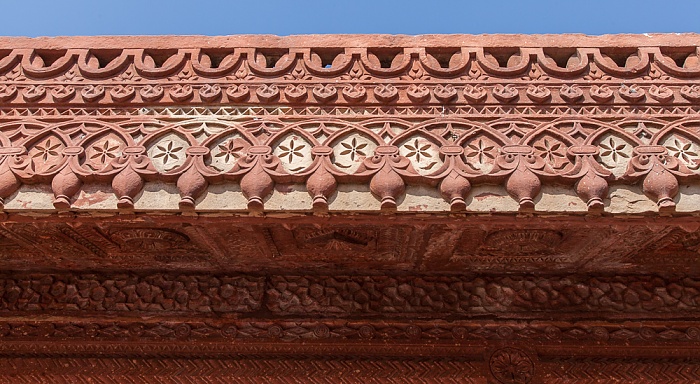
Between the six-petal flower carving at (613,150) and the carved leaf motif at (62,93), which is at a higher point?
the carved leaf motif at (62,93)

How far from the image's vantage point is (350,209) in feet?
7.29

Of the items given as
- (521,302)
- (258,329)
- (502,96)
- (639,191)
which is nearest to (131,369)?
(258,329)

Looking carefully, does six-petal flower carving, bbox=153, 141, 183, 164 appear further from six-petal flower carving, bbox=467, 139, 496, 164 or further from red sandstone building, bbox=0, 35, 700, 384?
six-petal flower carving, bbox=467, 139, 496, 164

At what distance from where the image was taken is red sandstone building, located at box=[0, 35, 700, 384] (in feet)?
7.41

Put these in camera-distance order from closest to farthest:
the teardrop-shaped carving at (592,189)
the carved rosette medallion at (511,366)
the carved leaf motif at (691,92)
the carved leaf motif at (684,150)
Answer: the teardrop-shaped carving at (592,189) → the carved leaf motif at (684,150) → the carved leaf motif at (691,92) → the carved rosette medallion at (511,366)

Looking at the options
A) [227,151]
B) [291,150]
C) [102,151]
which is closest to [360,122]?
[291,150]

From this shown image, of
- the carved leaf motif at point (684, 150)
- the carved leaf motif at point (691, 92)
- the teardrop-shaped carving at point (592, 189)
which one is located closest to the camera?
the teardrop-shaped carving at point (592, 189)

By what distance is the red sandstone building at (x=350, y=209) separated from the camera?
2.26 m

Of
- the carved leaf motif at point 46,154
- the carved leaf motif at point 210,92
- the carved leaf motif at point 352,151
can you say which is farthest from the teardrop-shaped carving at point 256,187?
the carved leaf motif at point 46,154

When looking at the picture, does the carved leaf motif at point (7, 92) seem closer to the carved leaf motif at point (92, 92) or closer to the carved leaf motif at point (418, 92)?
the carved leaf motif at point (92, 92)

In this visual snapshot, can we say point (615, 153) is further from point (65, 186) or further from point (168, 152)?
point (65, 186)

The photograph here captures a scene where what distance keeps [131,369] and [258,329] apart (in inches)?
26.3

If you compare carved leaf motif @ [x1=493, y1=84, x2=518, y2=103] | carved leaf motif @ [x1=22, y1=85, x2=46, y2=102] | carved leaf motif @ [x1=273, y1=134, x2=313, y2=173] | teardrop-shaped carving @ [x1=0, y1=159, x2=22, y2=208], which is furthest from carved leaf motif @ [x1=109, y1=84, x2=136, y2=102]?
carved leaf motif @ [x1=493, y1=84, x2=518, y2=103]

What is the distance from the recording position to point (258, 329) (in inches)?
122
